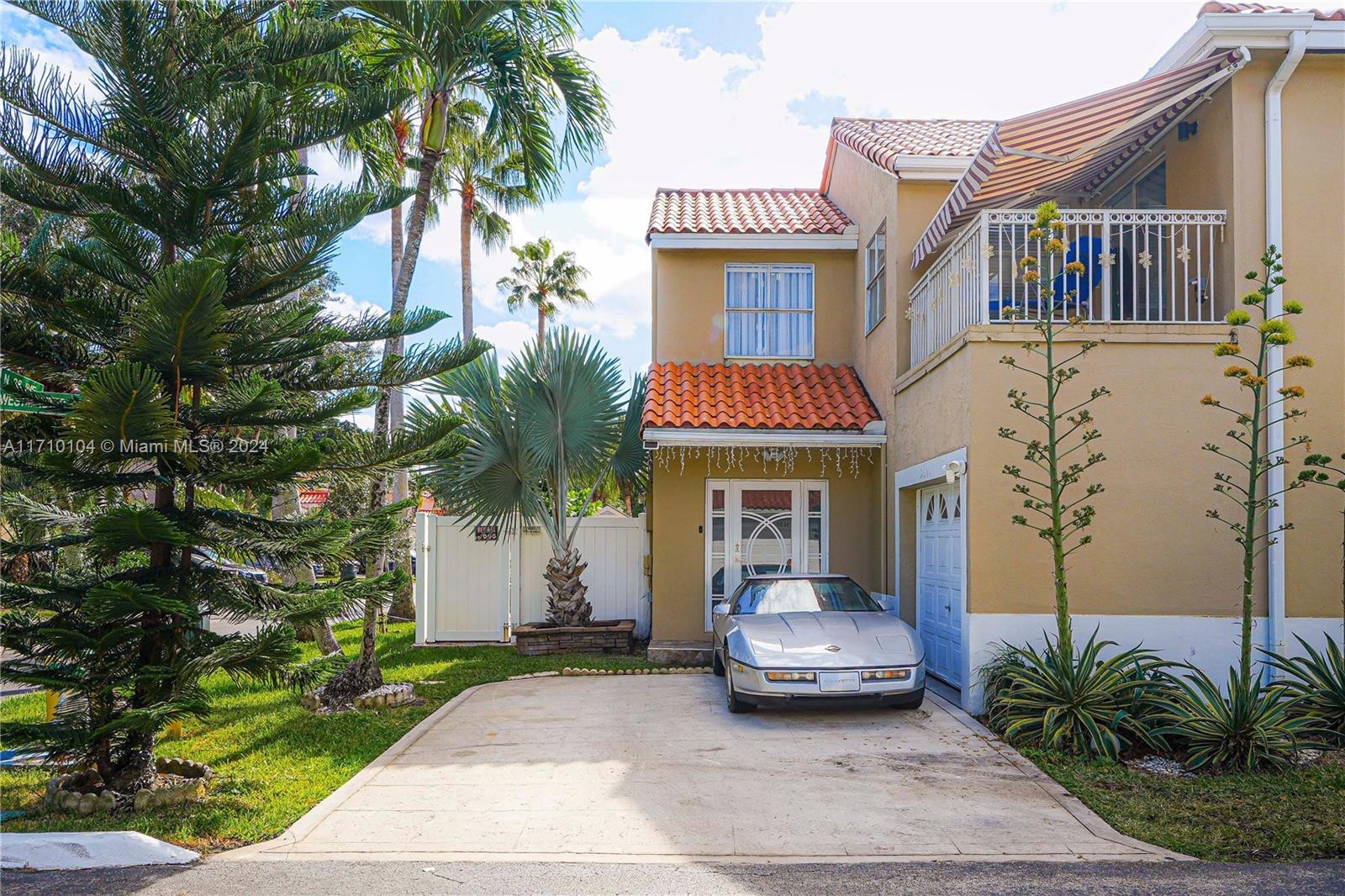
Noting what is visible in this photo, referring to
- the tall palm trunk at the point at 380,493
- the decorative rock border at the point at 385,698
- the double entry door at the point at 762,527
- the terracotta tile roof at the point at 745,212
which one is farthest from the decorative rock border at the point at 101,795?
the terracotta tile roof at the point at 745,212

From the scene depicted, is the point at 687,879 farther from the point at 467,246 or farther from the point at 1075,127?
the point at 467,246

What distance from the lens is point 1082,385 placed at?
8.49 m

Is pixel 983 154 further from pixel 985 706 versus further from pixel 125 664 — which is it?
pixel 125 664

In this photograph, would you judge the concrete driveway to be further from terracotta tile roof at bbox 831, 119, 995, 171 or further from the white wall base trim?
terracotta tile roof at bbox 831, 119, 995, 171

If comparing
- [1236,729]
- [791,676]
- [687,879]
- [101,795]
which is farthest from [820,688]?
[101,795]

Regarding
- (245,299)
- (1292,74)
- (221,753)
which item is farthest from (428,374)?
(1292,74)

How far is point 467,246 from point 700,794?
65.9 feet

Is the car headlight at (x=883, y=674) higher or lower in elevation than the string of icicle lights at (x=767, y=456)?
lower

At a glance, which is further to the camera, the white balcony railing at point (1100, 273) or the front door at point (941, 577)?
the front door at point (941, 577)

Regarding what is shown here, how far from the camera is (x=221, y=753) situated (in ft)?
24.6

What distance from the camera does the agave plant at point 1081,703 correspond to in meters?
7.11

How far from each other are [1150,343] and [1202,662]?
2.91 metres

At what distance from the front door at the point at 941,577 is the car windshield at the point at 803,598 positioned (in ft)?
2.57

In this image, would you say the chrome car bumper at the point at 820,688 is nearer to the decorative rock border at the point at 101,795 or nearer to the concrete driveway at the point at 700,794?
the concrete driveway at the point at 700,794
